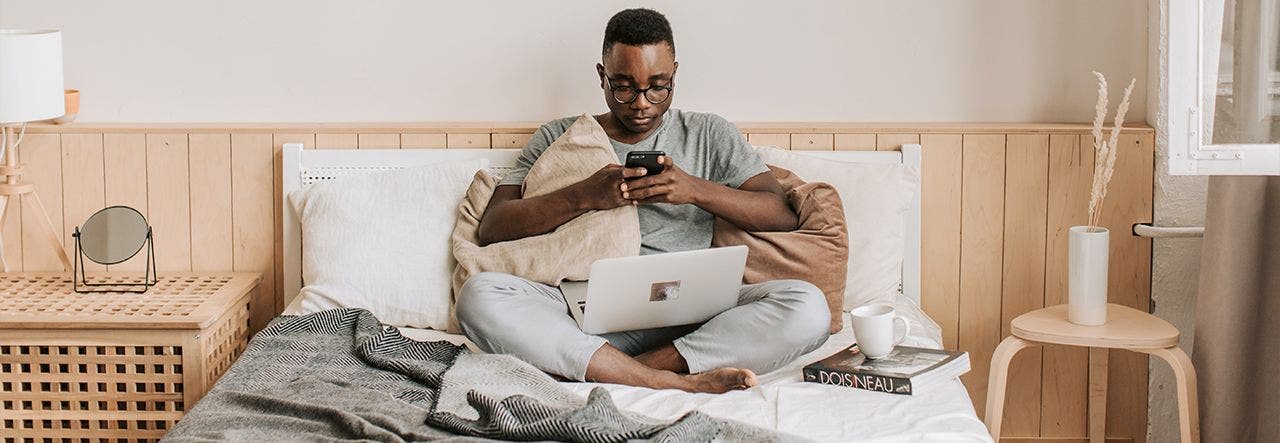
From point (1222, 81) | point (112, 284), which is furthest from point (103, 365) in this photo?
point (1222, 81)

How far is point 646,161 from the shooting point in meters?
2.47

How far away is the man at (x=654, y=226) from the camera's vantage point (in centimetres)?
227

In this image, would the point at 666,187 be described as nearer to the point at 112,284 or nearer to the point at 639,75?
the point at 639,75

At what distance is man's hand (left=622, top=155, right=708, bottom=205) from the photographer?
2477mm

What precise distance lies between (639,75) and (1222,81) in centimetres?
113

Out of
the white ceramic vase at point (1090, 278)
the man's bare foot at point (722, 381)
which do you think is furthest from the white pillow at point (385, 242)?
the white ceramic vase at point (1090, 278)

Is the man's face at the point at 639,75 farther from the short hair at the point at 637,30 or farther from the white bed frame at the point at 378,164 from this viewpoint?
the white bed frame at the point at 378,164

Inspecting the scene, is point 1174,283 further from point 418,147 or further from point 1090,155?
point 418,147

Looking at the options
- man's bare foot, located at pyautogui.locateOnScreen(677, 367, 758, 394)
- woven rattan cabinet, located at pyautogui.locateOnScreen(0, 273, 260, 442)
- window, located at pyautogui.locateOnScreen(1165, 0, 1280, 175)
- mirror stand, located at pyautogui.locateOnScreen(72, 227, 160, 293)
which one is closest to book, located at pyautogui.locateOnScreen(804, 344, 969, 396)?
man's bare foot, located at pyautogui.locateOnScreen(677, 367, 758, 394)

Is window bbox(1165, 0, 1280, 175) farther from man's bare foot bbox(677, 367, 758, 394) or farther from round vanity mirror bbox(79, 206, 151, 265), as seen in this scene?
round vanity mirror bbox(79, 206, 151, 265)

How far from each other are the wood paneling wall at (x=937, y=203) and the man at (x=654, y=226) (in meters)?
0.26

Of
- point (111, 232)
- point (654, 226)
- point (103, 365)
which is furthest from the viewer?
point (111, 232)

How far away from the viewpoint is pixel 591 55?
9.83 feet

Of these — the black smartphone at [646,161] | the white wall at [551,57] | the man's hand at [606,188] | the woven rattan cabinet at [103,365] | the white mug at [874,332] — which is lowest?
the woven rattan cabinet at [103,365]
